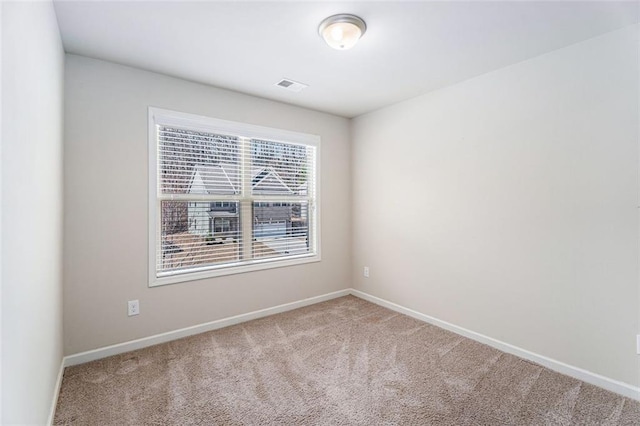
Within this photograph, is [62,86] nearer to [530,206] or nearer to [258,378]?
[258,378]

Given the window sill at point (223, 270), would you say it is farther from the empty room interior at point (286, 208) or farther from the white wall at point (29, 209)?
the white wall at point (29, 209)

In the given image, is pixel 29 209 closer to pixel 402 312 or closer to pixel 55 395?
pixel 55 395

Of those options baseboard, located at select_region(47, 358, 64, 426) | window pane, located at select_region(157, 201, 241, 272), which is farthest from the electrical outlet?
baseboard, located at select_region(47, 358, 64, 426)

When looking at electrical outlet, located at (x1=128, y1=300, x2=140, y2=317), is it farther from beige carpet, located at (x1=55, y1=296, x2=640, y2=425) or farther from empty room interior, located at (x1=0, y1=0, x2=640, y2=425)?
beige carpet, located at (x1=55, y1=296, x2=640, y2=425)

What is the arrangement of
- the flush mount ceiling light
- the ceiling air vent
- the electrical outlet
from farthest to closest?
the ceiling air vent, the electrical outlet, the flush mount ceiling light

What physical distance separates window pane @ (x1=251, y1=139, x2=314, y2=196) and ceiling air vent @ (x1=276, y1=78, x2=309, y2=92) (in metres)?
0.65

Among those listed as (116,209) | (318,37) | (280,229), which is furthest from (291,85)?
(116,209)

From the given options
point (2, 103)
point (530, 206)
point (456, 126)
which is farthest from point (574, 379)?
point (2, 103)

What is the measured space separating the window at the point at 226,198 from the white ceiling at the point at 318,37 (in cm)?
56

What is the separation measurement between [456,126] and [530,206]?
0.98 m

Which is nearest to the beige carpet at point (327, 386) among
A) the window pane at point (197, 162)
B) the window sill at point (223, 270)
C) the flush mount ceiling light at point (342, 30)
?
the window sill at point (223, 270)

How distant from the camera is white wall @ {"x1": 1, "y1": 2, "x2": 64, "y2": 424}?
98 cm

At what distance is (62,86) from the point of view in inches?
86.7

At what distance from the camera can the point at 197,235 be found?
9.69ft
